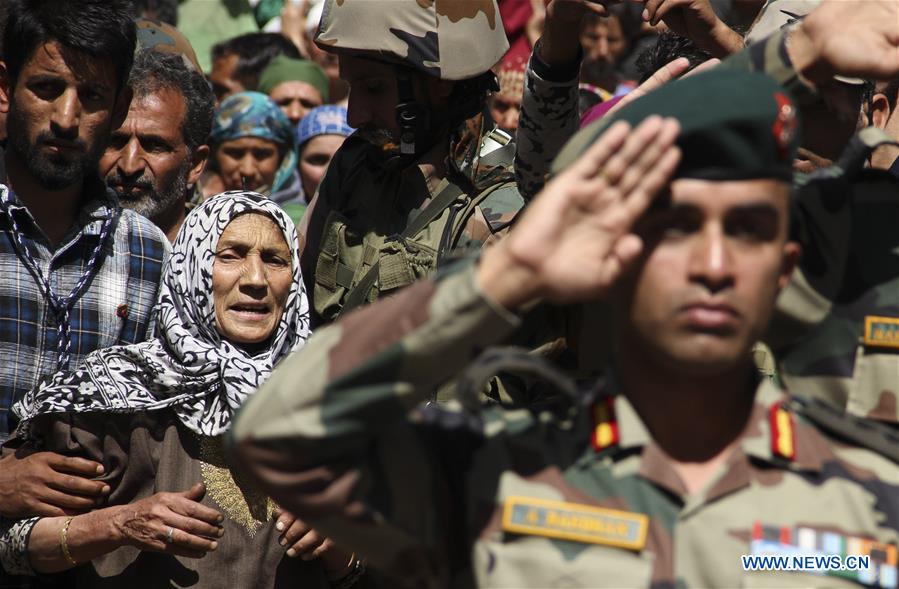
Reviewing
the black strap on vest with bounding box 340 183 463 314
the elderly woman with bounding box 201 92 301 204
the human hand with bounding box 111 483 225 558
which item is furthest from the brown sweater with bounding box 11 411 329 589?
the elderly woman with bounding box 201 92 301 204

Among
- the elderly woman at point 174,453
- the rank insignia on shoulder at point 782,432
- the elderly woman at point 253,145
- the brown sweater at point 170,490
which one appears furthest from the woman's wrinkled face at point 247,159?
the rank insignia on shoulder at point 782,432

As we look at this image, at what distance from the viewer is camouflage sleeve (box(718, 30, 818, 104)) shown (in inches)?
96.0

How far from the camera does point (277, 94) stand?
8242 mm

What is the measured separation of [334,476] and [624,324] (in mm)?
553

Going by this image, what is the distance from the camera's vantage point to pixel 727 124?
2176 millimetres

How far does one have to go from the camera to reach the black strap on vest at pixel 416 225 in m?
4.32

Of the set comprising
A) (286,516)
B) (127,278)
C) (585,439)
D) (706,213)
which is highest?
(706,213)

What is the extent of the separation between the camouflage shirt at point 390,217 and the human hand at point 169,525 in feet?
3.20

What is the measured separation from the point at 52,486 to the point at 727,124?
2.40m

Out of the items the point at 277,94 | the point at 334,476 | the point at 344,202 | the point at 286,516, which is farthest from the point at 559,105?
the point at 277,94

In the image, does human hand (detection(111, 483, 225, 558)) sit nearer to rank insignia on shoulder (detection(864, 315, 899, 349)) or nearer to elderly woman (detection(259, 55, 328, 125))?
rank insignia on shoulder (detection(864, 315, 899, 349))

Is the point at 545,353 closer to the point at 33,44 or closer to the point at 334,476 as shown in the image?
the point at 334,476

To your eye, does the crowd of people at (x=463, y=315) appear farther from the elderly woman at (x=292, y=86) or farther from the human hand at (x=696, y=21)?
the elderly woman at (x=292, y=86)

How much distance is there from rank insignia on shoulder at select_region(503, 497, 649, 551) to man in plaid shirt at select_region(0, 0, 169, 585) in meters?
2.22
